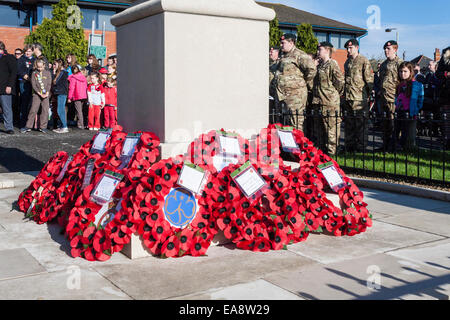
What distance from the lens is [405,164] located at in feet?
25.5

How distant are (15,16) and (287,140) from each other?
40644mm

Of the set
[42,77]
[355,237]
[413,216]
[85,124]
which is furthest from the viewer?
[85,124]

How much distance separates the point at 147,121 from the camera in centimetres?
527

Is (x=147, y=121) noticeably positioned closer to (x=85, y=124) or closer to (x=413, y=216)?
(x=413, y=216)

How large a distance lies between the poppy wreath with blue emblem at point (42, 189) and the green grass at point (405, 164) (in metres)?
4.36

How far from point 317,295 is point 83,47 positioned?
26692 millimetres

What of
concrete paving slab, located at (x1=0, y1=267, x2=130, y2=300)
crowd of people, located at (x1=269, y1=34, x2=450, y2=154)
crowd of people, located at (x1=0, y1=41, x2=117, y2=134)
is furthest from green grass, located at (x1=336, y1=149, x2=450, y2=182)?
crowd of people, located at (x1=0, y1=41, x2=117, y2=134)

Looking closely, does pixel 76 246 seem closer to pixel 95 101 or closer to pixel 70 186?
pixel 70 186

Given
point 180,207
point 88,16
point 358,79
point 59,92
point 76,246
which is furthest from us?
point 88,16

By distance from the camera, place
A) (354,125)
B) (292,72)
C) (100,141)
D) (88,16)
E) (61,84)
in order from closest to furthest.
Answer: (100,141) < (292,72) < (354,125) < (61,84) < (88,16)

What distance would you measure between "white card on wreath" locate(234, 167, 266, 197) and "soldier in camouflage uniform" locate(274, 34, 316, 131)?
545cm

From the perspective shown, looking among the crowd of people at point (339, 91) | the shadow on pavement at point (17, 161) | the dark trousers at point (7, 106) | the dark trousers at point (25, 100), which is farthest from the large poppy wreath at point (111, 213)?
the dark trousers at point (25, 100)

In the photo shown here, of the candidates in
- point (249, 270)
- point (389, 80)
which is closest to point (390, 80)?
point (389, 80)
